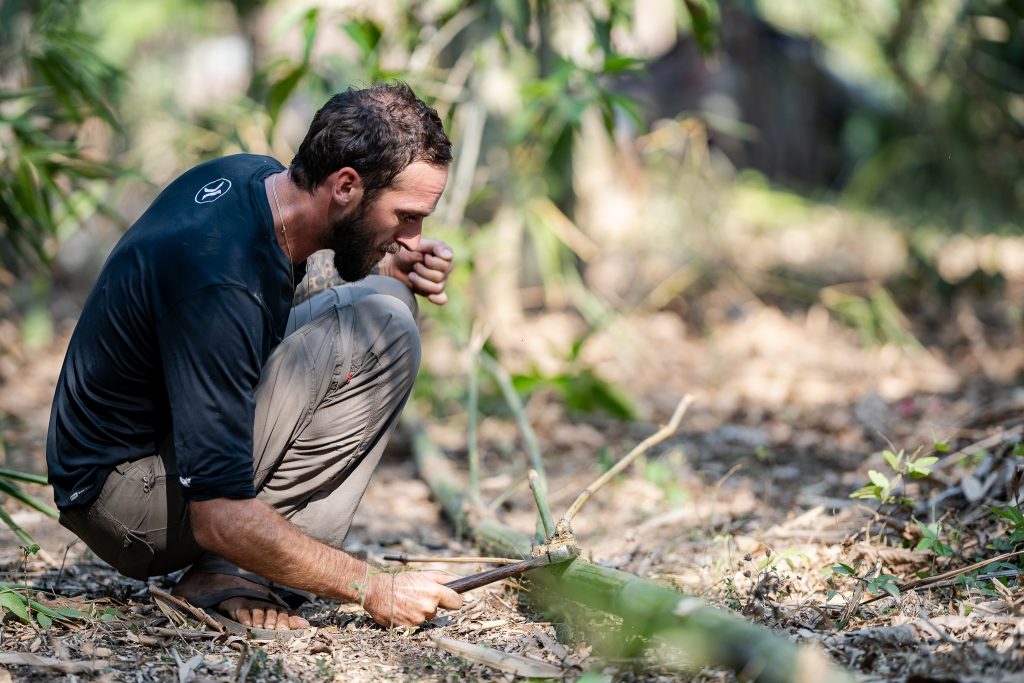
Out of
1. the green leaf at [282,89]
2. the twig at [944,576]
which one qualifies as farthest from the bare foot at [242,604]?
the green leaf at [282,89]

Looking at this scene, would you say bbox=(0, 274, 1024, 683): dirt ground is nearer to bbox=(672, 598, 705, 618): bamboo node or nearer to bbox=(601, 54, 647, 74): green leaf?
bbox=(672, 598, 705, 618): bamboo node

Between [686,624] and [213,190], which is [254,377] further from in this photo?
[686,624]

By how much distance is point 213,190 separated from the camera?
2137 mm

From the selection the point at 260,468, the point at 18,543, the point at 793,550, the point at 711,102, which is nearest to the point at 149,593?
the point at 260,468

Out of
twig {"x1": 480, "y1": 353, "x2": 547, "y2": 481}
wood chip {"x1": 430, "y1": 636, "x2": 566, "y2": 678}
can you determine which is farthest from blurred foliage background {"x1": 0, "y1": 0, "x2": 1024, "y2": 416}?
wood chip {"x1": 430, "y1": 636, "x2": 566, "y2": 678}

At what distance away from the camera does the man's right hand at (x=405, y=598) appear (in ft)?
7.02

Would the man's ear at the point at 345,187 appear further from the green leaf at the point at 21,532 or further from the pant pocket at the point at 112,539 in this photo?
the green leaf at the point at 21,532

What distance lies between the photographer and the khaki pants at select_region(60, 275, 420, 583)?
2.23 m

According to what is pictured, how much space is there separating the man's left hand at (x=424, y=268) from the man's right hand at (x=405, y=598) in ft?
2.58

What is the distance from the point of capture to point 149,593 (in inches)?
95.4

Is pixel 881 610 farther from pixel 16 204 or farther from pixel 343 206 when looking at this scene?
pixel 16 204

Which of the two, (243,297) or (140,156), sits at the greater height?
(243,297)

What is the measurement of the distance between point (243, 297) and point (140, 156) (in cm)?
403

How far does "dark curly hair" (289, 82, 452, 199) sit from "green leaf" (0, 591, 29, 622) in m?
1.04
